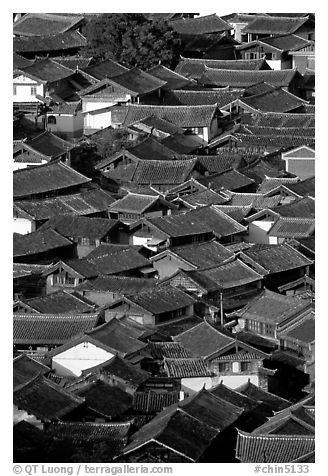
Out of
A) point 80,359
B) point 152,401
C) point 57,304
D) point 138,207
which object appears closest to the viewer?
point 152,401

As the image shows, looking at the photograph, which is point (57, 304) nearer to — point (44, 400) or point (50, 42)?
point (44, 400)

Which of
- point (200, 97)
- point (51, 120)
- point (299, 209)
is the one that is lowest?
point (299, 209)

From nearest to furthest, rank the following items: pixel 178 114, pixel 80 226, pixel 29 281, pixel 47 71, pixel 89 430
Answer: pixel 89 430
pixel 29 281
pixel 80 226
pixel 178 114
pixel 47 71

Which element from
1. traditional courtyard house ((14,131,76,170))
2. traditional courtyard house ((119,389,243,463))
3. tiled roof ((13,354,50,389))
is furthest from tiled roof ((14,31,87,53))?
traditional courtyard house ((119,389,243,463))

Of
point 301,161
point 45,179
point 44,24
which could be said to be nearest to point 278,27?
point 44,24

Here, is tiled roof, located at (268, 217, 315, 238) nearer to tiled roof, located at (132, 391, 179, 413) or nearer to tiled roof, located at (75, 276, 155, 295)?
tiled roof, located at (75, 276, 155, 295)

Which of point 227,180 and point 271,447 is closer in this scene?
point 271,447

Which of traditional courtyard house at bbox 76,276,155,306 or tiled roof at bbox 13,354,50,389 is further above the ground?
traditional courtyard house at bbox 76,276,155,306
